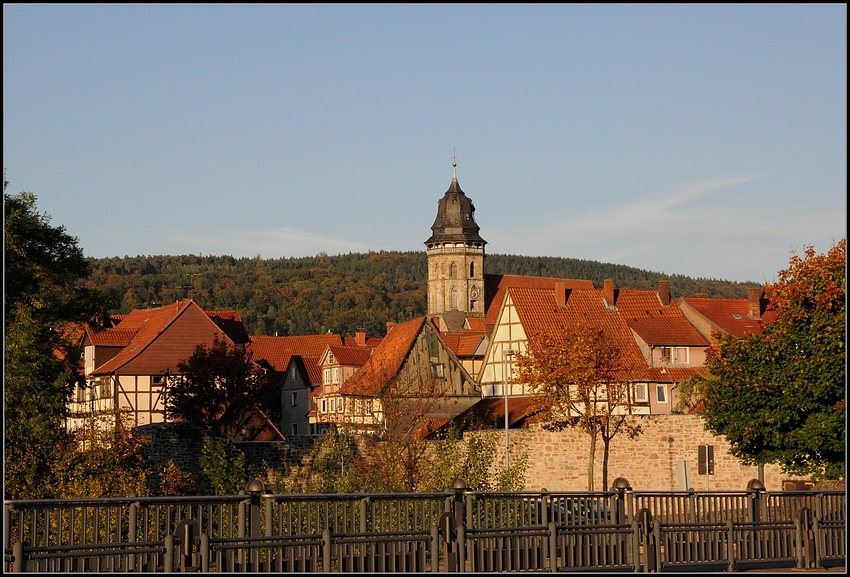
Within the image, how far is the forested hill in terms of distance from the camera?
156 meters

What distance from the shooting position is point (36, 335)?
34219mm

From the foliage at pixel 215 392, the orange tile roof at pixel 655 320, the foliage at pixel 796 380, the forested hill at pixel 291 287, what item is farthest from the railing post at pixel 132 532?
the forested hill at pixel 291 287

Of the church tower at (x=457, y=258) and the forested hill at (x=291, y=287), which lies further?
the forested hill at (x=291, y=287)

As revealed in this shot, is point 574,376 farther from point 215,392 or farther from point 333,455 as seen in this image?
point 215,392

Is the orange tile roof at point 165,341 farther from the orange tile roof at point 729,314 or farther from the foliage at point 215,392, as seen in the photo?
the orange tile roof at point 729,314

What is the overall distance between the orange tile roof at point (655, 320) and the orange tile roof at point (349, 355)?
17.5 meters

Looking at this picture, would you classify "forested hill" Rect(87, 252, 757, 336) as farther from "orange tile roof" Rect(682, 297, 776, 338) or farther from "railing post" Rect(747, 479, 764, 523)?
"railing post" Rect(747, 479, 764, 523)

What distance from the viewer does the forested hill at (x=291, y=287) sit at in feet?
511

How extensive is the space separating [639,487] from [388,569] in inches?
1069

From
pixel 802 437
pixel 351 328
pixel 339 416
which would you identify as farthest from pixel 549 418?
pixel 351 328

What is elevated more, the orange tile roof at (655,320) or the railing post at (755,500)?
the orange tile roof at (655,320)

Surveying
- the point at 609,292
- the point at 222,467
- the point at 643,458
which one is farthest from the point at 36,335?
the point at 609,292

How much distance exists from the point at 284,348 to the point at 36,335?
2492 inches

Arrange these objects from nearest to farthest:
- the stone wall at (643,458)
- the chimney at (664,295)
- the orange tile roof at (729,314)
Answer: the stone wall at (643,458)
the orange tile roof at (729,314)
the chimney at (664,295)
